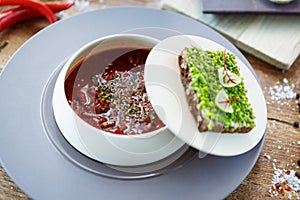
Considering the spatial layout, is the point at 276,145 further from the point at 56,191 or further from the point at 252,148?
the point at 56,191

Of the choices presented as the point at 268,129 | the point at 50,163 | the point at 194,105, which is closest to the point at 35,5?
the point at 50,163

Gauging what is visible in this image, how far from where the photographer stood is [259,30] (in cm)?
214

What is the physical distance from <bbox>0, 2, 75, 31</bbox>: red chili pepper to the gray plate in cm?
35

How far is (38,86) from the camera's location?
5.35ft

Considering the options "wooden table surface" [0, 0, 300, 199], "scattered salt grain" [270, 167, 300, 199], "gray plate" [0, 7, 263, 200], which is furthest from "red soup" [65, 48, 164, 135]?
"scattered salt grain" [270, 167, 300, 199]

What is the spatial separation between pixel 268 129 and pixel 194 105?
56 centimetres

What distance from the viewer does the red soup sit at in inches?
56.8

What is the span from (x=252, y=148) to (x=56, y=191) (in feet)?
2.28

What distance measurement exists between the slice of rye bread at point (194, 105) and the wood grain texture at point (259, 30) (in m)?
0.65

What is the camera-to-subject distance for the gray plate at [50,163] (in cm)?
139

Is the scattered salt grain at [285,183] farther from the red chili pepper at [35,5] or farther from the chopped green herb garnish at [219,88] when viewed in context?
the red chili pepper at [35,5]

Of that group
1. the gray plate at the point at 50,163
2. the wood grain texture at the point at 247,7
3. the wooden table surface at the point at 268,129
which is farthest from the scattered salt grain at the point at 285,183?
the wood grain texture at the point at 247,7

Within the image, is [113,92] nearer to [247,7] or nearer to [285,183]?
[285,183]

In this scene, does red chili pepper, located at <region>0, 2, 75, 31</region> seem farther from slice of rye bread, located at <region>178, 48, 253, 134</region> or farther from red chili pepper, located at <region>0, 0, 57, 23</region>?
slice of rye bread, located at <region>178, 48, 253, 134</region>
